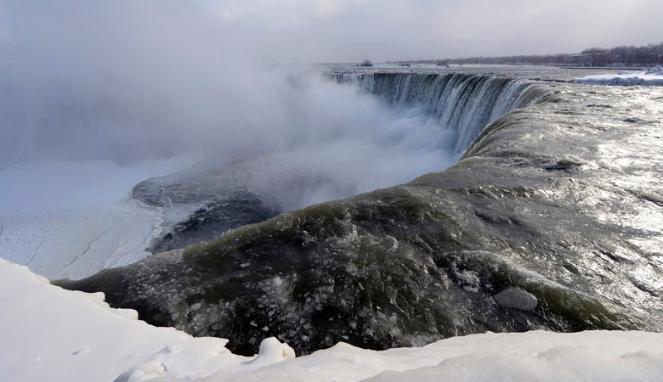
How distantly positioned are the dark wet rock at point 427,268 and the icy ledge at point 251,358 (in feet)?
1.55

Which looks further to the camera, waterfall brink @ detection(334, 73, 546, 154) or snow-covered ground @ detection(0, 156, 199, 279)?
waterfall brink @ detection(334, 73, 546, 154)

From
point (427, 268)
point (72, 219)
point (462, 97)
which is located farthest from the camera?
point (462, 97)

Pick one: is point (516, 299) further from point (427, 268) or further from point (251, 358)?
point (251, 358)

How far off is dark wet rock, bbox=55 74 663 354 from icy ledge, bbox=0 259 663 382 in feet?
1.55

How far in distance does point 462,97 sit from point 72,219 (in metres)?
15.9

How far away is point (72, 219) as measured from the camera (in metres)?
10.2

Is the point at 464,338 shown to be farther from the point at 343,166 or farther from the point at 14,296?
the point at 343,166

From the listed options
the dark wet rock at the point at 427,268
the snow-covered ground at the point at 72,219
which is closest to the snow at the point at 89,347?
the dark wet rock at the point at 427,268

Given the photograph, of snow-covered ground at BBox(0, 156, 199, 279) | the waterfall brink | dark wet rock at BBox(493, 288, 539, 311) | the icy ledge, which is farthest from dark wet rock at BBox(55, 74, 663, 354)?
the waterfall brink

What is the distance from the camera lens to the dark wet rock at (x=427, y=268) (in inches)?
111

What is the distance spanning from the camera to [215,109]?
23.7 m

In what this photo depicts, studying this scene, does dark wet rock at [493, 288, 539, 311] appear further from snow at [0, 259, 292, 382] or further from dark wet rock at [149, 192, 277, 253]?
dark wet rock at [149, 192, 277, 253]

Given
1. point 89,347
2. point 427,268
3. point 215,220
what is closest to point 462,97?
point 215,220

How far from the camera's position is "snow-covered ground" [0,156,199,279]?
830cm
